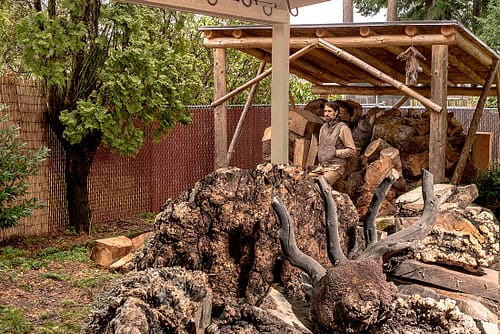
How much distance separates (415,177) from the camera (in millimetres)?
11297

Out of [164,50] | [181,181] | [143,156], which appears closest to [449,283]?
[164,50]

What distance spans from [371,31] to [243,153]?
6067mm

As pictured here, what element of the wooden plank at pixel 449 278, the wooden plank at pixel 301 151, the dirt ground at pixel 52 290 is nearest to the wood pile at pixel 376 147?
the wooden plank at pixel 301 151

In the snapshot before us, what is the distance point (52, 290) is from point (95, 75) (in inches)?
147

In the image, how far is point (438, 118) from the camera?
9.56 metres

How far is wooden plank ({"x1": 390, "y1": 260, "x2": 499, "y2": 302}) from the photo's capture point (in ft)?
11.9

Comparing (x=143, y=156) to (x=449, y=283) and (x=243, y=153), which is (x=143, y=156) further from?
(x=449, y=283)

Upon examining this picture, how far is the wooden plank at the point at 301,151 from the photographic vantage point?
11.6 meters

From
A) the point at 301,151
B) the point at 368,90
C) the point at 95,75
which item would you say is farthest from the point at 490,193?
the point at 95,75

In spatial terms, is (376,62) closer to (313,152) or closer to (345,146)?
(313,152)

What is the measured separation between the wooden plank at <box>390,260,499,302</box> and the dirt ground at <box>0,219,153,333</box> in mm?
2856

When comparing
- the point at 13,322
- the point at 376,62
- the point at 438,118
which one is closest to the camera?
the point at 13,322

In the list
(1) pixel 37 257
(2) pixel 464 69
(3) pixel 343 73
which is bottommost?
(1) pixel 37 257

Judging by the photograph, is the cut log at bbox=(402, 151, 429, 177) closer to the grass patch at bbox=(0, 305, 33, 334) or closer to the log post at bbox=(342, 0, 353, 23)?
the grass patch at bbox=(0, 305, 33, 334)
